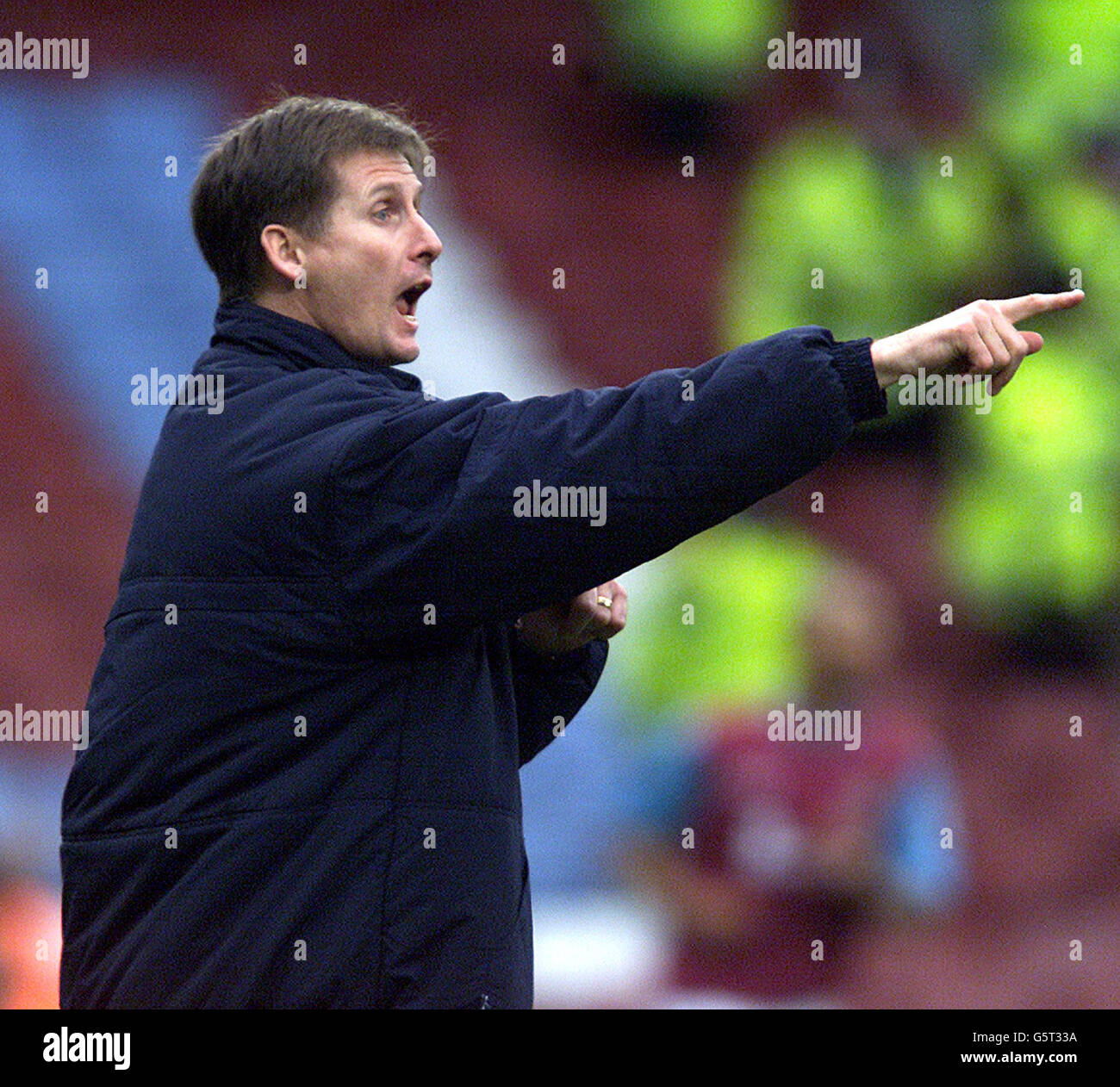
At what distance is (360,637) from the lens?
1.59 m

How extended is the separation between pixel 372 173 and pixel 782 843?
2.29 m

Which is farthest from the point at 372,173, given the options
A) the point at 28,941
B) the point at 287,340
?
the point at 28,941

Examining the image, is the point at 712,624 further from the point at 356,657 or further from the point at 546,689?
the point at 356,657

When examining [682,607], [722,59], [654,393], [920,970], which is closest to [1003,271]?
[722,59]

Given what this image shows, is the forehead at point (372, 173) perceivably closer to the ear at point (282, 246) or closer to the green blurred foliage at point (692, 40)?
the ear at point (282, 246)

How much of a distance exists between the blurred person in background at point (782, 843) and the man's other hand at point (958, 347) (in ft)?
7.19

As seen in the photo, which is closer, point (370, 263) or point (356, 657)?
point (356, 657)

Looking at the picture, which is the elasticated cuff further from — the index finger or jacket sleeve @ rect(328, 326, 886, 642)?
the index finger

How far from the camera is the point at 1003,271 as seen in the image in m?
4.87

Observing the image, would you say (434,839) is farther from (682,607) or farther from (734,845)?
(682,607)

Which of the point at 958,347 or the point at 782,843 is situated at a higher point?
the point at 958,347

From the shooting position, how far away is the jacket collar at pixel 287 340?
5.65ft

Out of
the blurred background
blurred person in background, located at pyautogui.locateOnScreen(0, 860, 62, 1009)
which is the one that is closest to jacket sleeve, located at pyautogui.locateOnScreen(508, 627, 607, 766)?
blurred person in background, located at pyautogui.locateOnScreen(0, 860, 62, 1009)

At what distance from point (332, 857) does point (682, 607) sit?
3004 mm
